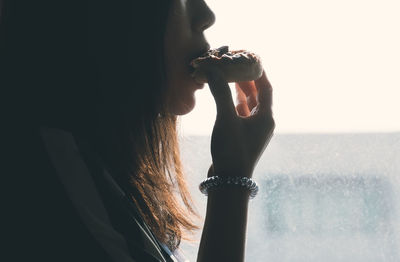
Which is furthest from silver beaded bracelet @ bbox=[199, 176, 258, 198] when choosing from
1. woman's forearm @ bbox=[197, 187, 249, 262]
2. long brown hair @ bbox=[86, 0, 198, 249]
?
long brown hair @ bbox=[86, 0, 198, 249]

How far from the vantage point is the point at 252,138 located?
0.75 m

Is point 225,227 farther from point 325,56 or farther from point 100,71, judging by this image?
point 325,56

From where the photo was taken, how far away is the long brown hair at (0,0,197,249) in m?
0.68

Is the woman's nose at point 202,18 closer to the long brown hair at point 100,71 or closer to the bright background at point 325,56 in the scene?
the long brown hair at point 100,71

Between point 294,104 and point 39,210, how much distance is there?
632 mm

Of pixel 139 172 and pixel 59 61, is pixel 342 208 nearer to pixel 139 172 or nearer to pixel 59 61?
pixel 139 172

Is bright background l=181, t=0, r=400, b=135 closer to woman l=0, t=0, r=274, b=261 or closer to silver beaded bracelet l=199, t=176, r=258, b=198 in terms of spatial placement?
woman l=0, t=0, r=274, b=261

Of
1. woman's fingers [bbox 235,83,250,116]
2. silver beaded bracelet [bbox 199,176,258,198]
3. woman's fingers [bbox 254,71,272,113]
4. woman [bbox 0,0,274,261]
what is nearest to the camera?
woman [bbox 0,0,274,261]

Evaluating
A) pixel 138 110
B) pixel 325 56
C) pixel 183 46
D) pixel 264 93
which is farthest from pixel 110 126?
pixel 325 56

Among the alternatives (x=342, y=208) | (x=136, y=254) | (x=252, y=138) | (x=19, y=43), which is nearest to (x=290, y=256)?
(x=342, y=208)

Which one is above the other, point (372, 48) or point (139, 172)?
point (372, 48)

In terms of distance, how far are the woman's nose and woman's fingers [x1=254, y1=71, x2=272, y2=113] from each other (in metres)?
0.15

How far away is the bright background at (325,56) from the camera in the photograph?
3.30 ft

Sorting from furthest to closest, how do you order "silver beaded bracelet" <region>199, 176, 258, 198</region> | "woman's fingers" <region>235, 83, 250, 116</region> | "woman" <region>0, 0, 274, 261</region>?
"woman's fingers" <region>235, 83, 250, 116</region> → "silver beaded bracelet" <region>199, 176, 258, 198</region> → "woman" <region>0, 0, 274, 261</region>
